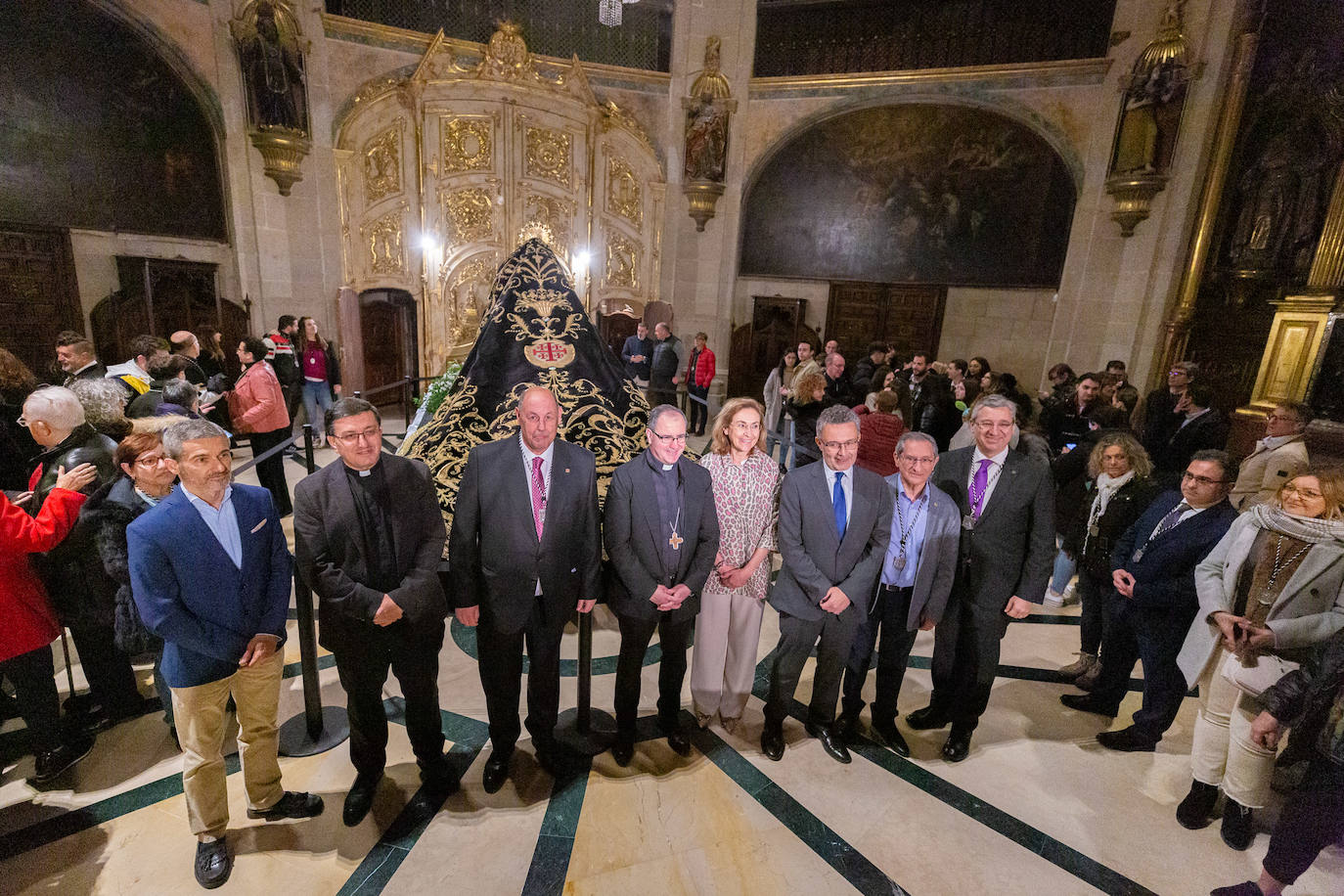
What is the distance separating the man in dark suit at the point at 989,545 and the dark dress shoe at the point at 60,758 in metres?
3.90

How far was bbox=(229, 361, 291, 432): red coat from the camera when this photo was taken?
4.57 meters

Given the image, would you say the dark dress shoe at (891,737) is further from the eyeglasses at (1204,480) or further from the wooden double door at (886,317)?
the wooden double door at (886,317)

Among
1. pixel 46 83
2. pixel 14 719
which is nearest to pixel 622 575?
pixel 14 719

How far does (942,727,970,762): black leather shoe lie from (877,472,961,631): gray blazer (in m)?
0.65

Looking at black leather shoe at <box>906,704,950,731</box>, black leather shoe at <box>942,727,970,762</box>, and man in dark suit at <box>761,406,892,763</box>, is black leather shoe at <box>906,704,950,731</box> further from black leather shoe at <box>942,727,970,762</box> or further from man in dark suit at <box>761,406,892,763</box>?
man in dark suit at <box>761,406,892,763</box>

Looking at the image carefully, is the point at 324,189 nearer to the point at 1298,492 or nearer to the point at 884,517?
the point at 884,517

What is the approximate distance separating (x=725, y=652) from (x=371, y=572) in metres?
1.63

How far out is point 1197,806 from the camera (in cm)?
246

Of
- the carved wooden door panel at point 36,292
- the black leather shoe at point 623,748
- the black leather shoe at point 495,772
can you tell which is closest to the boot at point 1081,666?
the black leather shoe at point 623,748

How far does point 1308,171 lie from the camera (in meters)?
6.82

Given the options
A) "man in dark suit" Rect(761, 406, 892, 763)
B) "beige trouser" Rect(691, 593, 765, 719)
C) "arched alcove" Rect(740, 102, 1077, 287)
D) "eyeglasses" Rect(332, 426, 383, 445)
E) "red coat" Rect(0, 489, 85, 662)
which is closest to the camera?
"eyeglasses" Rect(332, 426, 383, 445)

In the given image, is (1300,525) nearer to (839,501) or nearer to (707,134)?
(839,501)

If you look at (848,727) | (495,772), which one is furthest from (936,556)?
(495,772)

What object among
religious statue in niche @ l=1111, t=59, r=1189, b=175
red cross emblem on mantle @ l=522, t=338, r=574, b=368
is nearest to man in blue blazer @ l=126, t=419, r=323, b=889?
red cross emblem on mantle @ l=522, t=338, r=574, b=368
